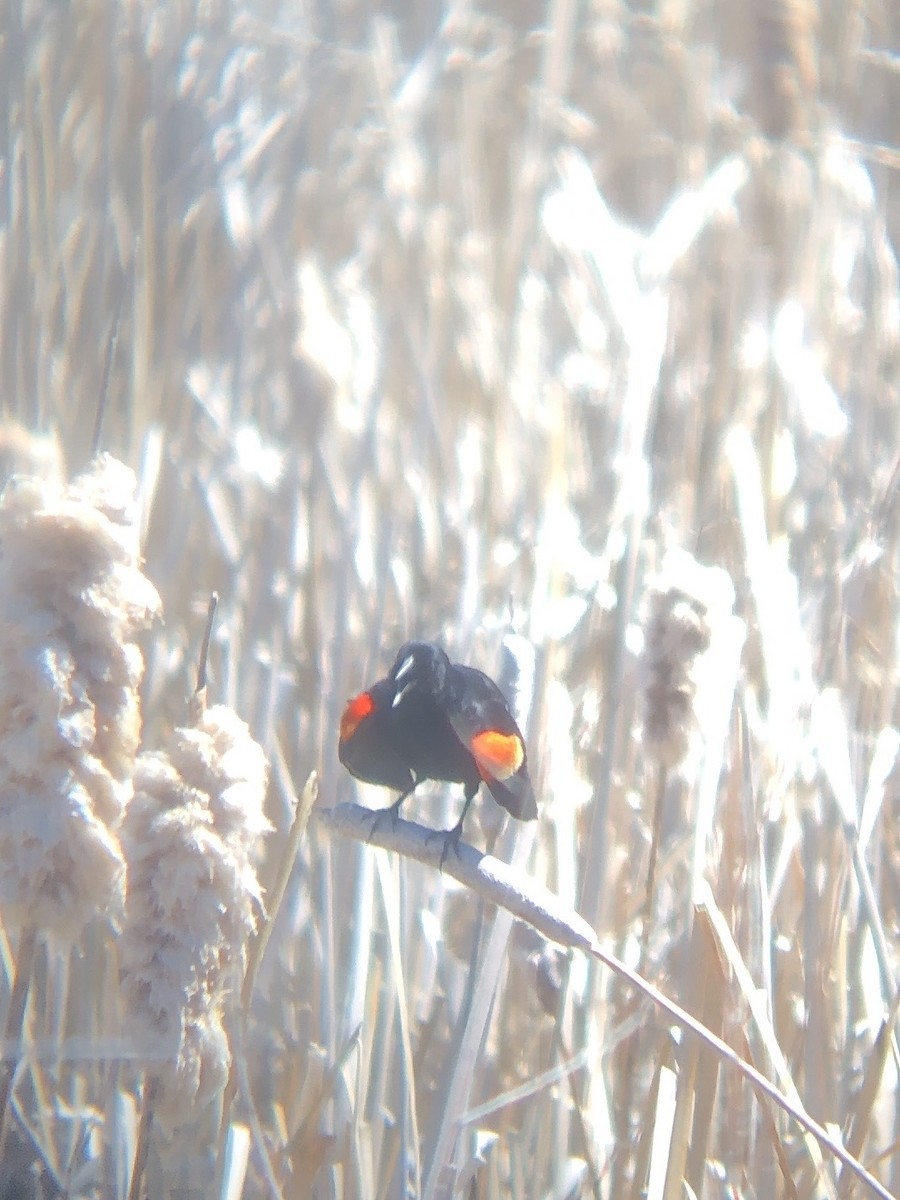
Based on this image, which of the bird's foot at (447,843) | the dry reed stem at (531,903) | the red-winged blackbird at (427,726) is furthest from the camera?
the red-winged blackbird at (427,726)

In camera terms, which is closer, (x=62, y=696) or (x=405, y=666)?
(x=62, y=696)

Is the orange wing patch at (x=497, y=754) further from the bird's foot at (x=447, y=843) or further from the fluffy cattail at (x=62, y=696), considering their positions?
the fluffy cattail at (x=62, y=696)

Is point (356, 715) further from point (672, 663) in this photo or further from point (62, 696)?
point (62, 696)

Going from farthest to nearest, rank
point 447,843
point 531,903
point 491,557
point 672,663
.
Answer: point 491,557 → point 672,663 → point 447,843 → point 531,903

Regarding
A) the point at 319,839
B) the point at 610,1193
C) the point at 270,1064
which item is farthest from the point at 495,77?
the point at 610,1193

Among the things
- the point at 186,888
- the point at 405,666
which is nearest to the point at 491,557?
the point at 405,666

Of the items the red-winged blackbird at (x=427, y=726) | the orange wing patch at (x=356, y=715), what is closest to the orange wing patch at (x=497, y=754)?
the red-winged blackbird at (x=427, y=726)
